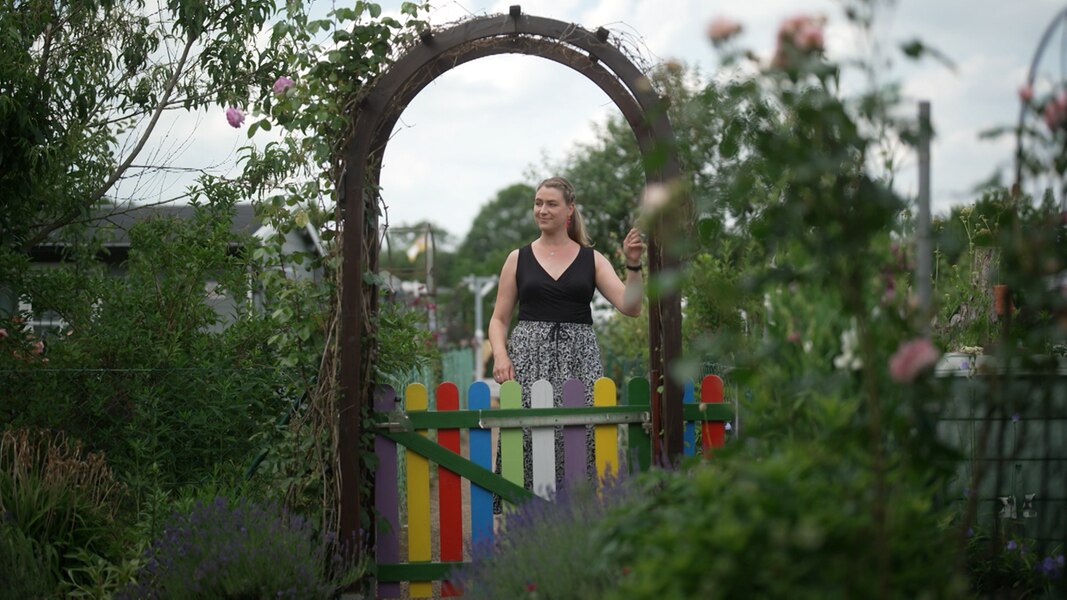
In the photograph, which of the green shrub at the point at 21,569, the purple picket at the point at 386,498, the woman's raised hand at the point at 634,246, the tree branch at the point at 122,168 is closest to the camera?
the green shrub at the point at 21,569

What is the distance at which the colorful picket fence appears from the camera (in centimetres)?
403

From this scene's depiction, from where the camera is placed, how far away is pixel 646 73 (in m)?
3.89

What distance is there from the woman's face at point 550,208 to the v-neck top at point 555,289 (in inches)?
6.2

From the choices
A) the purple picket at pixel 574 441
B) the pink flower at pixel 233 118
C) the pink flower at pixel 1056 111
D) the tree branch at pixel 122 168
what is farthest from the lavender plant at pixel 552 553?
the tree branch at pixel 122 168

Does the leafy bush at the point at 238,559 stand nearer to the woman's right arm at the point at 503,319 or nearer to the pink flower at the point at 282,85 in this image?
the woman's right arm at the point at 503,319

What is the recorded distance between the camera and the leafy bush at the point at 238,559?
3.36 meters

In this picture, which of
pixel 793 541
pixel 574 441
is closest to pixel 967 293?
pixel 574 441

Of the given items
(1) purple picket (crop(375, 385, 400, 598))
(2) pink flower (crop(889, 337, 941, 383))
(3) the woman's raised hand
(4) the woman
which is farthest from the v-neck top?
(2) pink flower (crop(889, 337, 941, 383))

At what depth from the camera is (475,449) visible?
414 cm

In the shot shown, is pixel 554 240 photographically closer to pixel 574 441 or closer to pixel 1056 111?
pixel 574 441

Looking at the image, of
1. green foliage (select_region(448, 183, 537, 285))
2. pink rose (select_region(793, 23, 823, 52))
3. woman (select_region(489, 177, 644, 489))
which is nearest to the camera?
pink rose (select_region(793, 23, 823, 52))

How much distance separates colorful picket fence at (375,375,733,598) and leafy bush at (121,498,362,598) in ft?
1.22

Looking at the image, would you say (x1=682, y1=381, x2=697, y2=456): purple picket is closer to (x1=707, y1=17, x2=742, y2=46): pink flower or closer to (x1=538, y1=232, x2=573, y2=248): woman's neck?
(x1=538, y1=232, x2=573, y2=248): woman's neck

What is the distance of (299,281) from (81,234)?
2.76 metres
